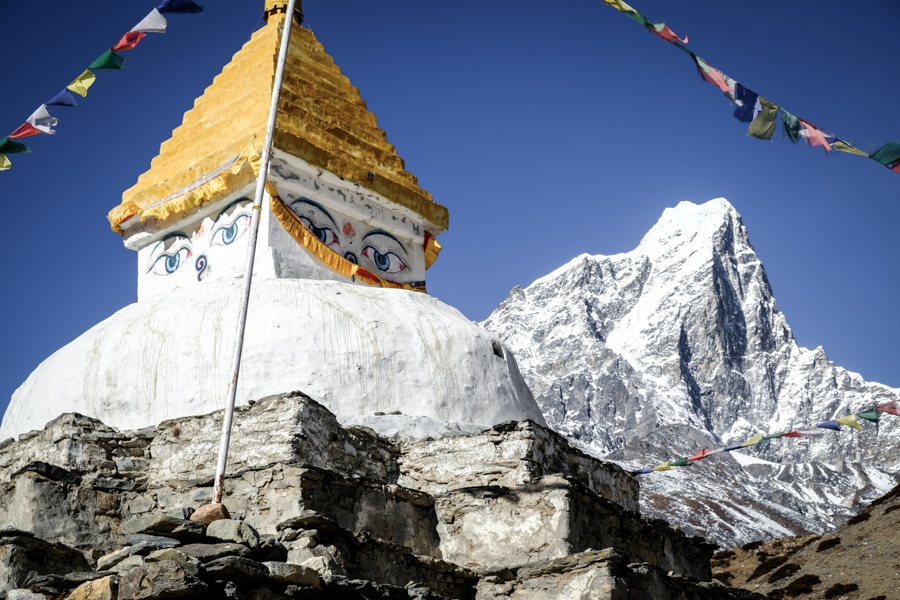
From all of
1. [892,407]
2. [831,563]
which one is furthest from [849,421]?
[831,563]

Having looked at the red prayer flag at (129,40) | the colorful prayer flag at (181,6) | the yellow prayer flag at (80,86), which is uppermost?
the colorful prayer flag at (181,6)

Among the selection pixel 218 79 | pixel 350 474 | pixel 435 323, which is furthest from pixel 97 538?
pixel 218 79

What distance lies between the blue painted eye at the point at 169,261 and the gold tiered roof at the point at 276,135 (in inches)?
16.4

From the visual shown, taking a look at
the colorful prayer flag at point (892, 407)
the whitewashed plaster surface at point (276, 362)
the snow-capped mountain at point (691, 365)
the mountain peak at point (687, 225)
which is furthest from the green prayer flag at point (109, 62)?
the mountain peak at point (687, 225)

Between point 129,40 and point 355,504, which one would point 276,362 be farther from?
point 129,40

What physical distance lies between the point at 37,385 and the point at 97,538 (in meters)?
3.10

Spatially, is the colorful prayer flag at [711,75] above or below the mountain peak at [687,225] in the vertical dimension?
below

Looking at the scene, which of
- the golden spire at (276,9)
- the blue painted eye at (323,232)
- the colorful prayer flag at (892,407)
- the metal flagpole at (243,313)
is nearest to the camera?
the metal flagpole at (243,313)

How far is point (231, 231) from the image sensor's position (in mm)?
15016

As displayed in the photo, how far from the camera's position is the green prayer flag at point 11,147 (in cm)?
1228

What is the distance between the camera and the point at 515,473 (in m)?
11.6

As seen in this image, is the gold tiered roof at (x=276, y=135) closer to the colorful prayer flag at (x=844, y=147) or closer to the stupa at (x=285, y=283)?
the stupa at (x=285, y=283)

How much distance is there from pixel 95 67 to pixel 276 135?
2421mm

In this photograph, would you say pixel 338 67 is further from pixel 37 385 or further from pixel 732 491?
pixel 732 491
